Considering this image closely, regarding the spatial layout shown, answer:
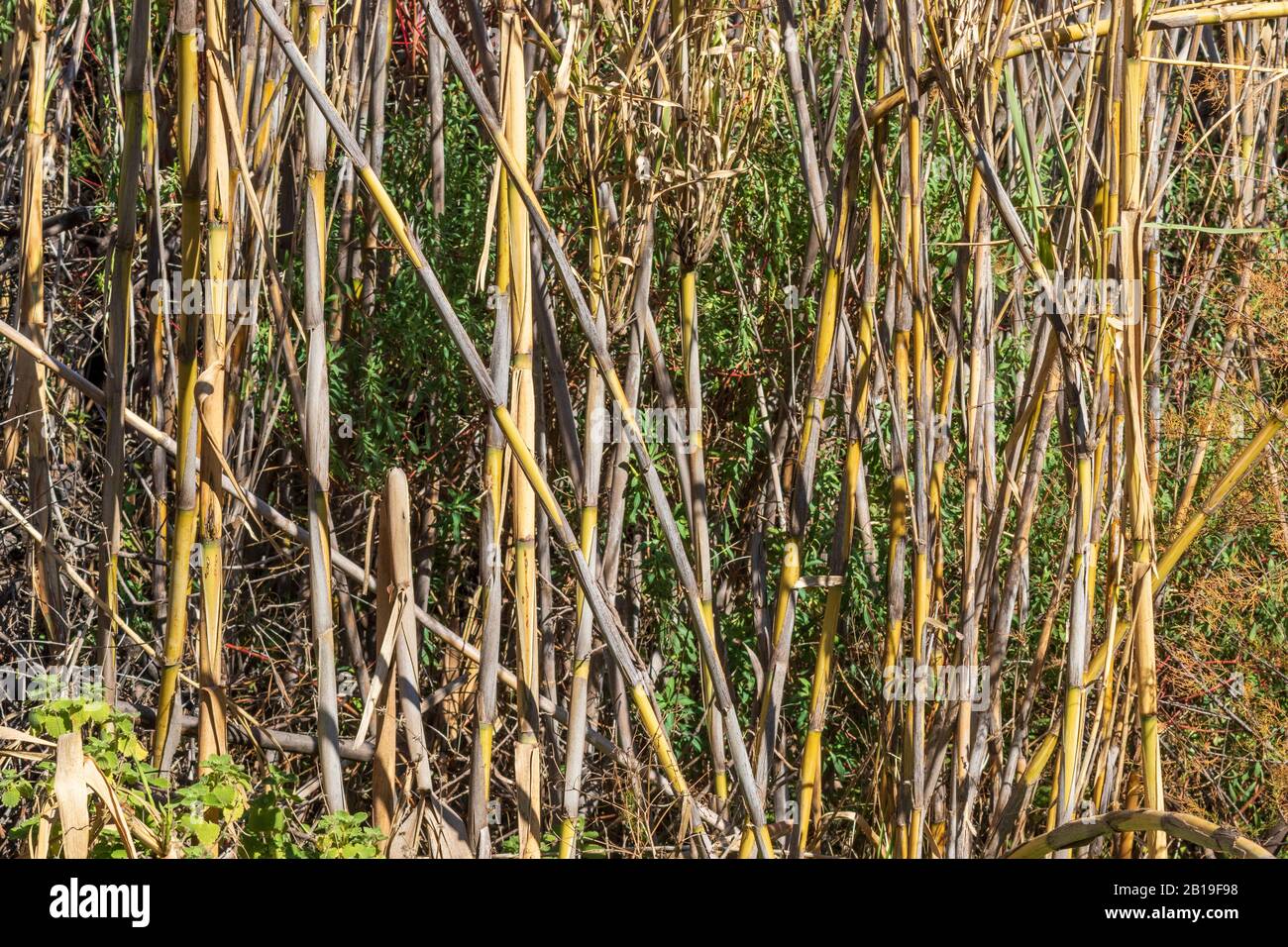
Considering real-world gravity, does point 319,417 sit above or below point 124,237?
below

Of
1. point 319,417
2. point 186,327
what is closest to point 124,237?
point 186,327

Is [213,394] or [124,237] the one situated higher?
[124,237]

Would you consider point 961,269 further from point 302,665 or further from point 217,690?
point 302,665

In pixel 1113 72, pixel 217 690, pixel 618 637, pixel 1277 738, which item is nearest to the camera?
pixel 1113 72

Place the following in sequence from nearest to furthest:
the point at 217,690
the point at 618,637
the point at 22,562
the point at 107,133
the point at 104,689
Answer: the point at 618,637 < the point at 217,690 < the point at 104,689 < the point at 22,562 < the point at 107,133

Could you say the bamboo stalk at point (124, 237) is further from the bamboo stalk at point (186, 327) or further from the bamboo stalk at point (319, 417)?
the bamboo stalk at point (319, 417)

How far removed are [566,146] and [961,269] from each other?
511mm

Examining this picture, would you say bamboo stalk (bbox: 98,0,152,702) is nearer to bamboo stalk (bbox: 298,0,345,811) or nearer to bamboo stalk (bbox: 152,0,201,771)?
bamboo stalk (bbox: 152,0,201,771)

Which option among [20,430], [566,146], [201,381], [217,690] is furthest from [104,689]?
[566,146]

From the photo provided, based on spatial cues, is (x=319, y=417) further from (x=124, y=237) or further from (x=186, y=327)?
(x=124, y=237)

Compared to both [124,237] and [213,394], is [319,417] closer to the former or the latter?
[213,394]

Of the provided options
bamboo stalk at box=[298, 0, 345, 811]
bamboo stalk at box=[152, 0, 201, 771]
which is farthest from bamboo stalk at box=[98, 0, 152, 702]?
bamboo stalk at box=[298, 0, 345, 811]

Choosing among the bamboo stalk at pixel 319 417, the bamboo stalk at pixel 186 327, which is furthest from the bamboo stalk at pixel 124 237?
the bamboo stalk at pixel 319 417
